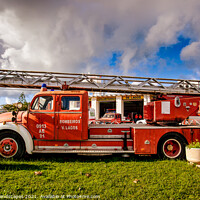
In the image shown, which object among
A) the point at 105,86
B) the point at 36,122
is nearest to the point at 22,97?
the point at 105,86

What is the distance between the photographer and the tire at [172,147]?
527 cm

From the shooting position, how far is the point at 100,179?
371cm

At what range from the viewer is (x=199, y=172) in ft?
13.9

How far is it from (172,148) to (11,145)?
5526mm

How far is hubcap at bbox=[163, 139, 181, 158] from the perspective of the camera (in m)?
5.31

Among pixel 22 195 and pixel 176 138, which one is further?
pixel 176 138

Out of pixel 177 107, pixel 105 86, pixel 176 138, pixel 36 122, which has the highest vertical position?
pixel 105 86

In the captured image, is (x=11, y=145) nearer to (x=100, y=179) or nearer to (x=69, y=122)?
(x=69, y=122)

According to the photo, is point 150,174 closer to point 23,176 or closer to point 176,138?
point 176,138

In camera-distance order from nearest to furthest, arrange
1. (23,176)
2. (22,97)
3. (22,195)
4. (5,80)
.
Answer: (22,195) → (23,176) → (5,80) → (22,97)

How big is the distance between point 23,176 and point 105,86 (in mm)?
10467

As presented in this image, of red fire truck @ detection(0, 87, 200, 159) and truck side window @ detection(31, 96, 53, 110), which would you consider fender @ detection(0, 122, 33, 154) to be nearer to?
red fire truck @ detection(0, 87, 200, 159)

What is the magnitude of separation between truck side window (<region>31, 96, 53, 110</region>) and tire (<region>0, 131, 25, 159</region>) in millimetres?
1122

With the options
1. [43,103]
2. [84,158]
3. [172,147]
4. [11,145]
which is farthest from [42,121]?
[172,147]
